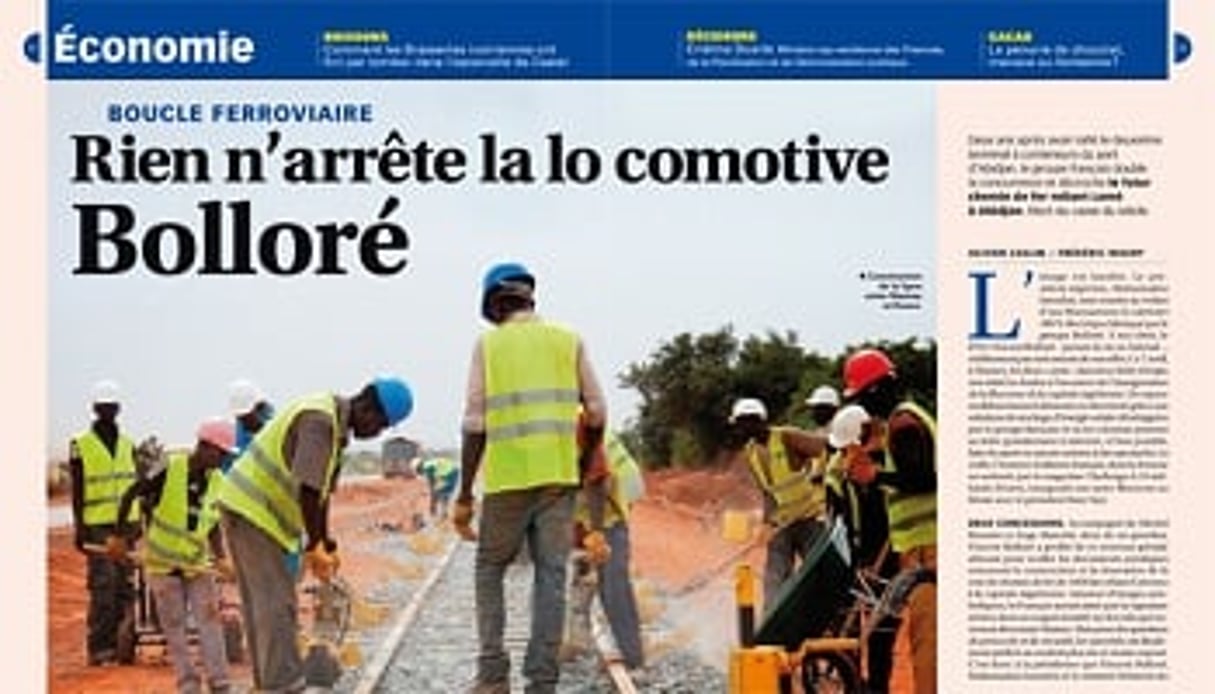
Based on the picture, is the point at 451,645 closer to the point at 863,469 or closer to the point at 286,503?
the point at 286,503

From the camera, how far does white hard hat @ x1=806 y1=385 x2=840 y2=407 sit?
645cm

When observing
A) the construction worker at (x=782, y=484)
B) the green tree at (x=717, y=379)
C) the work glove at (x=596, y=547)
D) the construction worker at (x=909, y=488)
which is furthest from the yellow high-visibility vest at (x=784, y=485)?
the work glove at (x=596, y=547)

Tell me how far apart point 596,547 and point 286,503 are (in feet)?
3.11

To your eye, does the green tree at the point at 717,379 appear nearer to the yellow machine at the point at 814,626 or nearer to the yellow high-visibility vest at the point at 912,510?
the yellow high-visibility vest at the point at 912,510

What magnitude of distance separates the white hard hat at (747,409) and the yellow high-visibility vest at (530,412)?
520 millimetres

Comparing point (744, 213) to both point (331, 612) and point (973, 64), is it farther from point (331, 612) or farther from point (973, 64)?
point (331, 612)

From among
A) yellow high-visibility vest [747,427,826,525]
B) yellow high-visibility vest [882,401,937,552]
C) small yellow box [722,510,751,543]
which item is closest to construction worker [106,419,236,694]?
small yellow box [722,510,751,543]

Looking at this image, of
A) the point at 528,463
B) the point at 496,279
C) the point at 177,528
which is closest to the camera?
the point at 528,463

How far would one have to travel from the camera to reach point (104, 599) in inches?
253

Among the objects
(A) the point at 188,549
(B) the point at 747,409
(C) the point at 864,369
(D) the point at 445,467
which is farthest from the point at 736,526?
(A) the point at 188,549

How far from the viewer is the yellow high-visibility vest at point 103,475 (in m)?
6.39

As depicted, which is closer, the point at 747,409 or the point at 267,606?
the point at 267,606

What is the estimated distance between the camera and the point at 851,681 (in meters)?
6.46

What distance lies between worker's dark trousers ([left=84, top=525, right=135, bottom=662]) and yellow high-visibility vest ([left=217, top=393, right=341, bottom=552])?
46 centimetres
